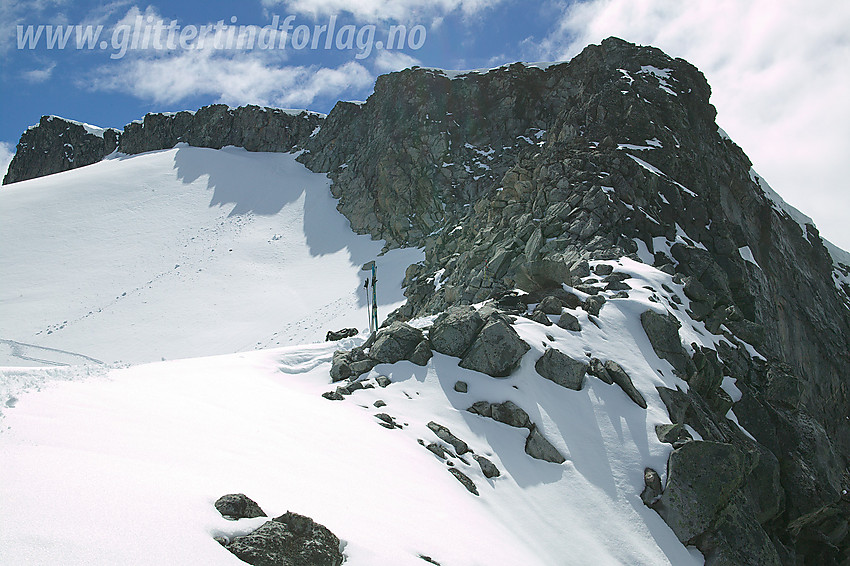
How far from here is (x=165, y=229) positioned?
42094mm

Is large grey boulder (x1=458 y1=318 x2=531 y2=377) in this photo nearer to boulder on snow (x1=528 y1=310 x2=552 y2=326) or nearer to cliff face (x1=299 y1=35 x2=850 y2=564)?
boulder on snow (x1=528 y1=310 x2=552 y2=326)

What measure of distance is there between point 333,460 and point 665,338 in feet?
29.4

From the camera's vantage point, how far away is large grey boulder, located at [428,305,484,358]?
10.5 meters

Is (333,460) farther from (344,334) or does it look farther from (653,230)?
(653,230)

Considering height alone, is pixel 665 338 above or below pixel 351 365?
above

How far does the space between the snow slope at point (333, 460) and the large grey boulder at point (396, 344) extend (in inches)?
10.1

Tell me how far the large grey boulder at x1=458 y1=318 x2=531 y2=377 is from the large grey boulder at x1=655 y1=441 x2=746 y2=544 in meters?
3.24

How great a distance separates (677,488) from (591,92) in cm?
2656

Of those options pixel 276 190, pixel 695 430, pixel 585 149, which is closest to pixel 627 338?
pixel 695 430

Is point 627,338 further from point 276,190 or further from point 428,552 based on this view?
point 276,190

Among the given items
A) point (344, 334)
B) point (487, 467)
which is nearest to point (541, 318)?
point (487, 467)

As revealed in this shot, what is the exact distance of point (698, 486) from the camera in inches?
327

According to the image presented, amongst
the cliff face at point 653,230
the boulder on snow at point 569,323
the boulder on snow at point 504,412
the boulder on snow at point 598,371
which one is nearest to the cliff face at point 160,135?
the cliff face at point 653,230

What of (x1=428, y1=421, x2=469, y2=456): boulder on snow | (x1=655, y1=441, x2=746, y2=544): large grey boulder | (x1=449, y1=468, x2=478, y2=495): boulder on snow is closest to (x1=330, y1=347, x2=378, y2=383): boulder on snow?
(x1=428, y1=421, x2=469, y2=456): boulder on snow
